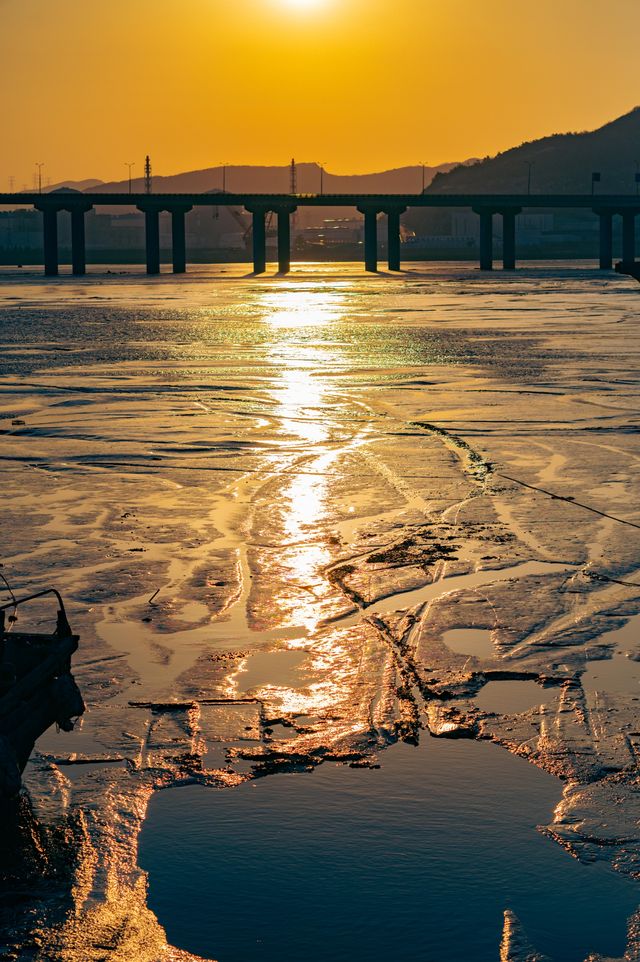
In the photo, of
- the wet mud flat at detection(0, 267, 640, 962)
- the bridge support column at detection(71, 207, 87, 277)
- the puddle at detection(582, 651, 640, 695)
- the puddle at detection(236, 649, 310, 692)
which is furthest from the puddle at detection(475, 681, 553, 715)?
the bridge support column at detection(71, 207, 87, 277)

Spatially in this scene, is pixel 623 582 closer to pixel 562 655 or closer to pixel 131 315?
pixel 562 655

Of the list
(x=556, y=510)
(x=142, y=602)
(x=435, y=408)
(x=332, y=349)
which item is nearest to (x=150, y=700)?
(x=142, y=602)

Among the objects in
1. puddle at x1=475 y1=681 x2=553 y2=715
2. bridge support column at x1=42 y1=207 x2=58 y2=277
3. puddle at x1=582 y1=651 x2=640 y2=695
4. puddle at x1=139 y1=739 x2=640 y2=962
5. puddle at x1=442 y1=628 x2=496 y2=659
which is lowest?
puddle at x1=139 y1=739 x2=640 y2=962

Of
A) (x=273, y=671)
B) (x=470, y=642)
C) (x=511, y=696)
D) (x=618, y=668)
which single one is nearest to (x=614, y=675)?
(x=618, y=668)

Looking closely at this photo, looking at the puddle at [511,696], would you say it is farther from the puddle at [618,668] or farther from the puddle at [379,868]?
the puddle at [379,868]

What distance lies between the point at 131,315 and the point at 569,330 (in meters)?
28.9

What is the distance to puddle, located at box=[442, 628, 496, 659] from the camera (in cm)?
1370

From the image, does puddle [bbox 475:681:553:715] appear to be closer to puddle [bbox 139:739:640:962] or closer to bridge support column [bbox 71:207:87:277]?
puddle [bbox 139:739:640:962]

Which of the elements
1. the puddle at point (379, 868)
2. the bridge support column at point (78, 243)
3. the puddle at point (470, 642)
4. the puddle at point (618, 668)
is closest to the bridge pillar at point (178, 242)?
the bridge support column at point (78, 243)

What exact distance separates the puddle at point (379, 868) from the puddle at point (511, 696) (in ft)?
3.83

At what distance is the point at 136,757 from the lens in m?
10.9

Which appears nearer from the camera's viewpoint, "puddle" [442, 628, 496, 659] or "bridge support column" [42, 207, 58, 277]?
"puddle" [442, 628, 496, 659]

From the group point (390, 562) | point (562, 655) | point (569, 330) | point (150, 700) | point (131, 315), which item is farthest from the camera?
point (131, 315)

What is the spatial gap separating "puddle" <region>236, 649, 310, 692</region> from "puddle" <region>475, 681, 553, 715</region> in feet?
5.70
